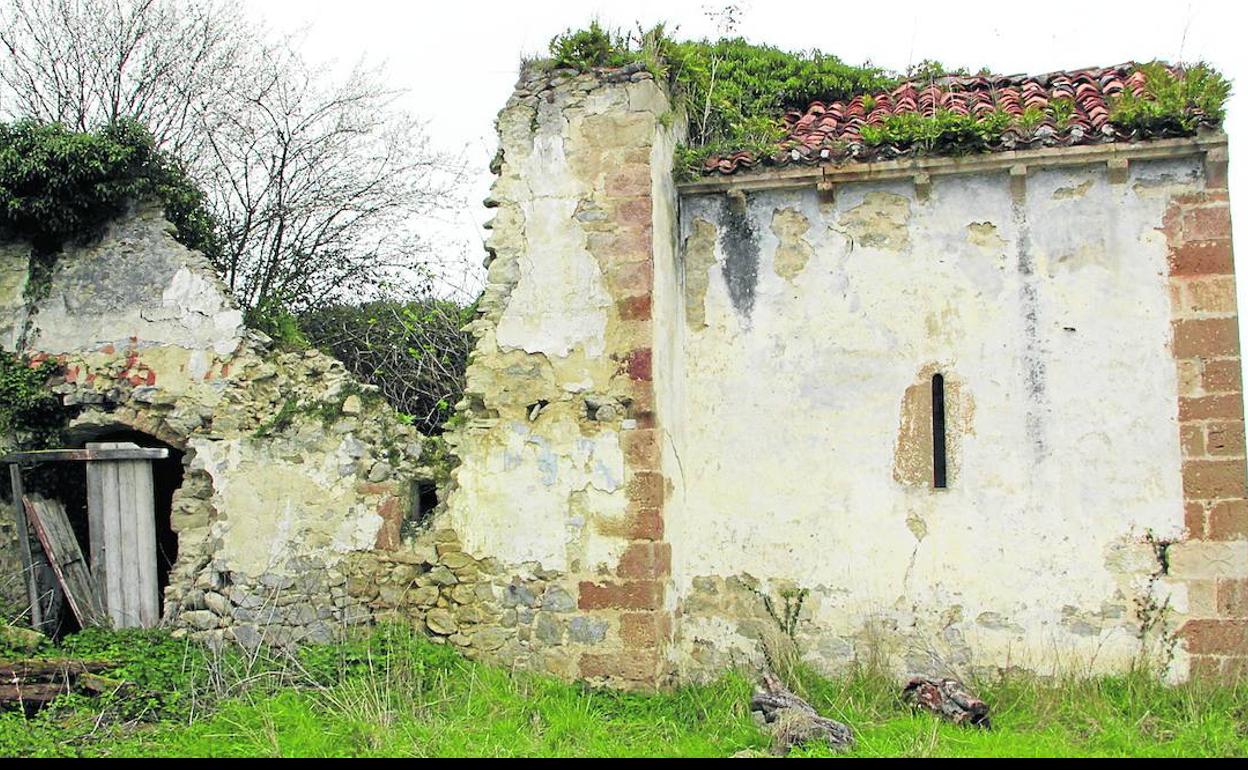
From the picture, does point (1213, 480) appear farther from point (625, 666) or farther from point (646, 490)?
point (625, 666)

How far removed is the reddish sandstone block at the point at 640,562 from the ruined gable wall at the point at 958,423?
0.40m

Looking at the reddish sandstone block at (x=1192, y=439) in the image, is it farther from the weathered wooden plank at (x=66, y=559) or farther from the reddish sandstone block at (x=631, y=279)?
the weathered wooden plank at (x=66, y=559)

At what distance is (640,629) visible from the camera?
7.73 metres

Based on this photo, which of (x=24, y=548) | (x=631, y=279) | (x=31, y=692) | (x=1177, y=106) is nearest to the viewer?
(x=31, y=692)

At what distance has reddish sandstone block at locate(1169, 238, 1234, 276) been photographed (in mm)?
7770

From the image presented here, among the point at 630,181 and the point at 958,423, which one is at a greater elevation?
the point at 630,181

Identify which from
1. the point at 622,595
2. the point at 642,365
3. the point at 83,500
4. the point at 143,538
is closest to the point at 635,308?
the point at 642,365

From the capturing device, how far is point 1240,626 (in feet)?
24.7

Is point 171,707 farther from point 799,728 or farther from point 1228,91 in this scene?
point 1228,91

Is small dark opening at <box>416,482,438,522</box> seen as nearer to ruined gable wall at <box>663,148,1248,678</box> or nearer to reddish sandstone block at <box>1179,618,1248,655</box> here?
ruined gable wall at <box>663,148,1248,678</box>

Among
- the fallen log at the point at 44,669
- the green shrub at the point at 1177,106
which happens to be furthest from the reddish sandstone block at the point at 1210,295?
the fallen log at the point at 44,669

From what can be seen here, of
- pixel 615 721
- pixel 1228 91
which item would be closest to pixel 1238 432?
pixel 1228 91

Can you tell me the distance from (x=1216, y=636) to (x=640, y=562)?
3.79 metres

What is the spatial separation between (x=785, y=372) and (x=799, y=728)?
9.22ft
